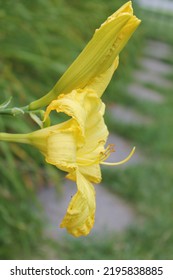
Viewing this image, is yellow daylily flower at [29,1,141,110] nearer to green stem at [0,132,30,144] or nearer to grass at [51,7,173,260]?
green stem at [0,132,30,144]

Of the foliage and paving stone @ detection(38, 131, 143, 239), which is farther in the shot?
paving stone @ detection(38, 131, 143, 239)

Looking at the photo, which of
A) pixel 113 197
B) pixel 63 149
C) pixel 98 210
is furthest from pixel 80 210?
pixel 113 197

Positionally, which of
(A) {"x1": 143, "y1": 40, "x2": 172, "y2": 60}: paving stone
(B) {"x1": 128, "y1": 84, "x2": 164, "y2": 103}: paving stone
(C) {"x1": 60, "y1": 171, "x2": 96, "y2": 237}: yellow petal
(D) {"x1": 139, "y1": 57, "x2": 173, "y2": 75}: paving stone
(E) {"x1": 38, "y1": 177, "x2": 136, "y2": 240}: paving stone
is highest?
(A) {"x1": 143, "y1": 40, "x2": 172, "y2": 60}: paving stone

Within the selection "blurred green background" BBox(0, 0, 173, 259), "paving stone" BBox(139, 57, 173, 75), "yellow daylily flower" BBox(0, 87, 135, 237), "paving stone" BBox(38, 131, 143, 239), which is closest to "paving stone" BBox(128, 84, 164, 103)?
"paving stone" BBox(139, 57, 173, 75)

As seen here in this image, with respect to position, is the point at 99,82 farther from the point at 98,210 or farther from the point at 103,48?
the point at 98,210

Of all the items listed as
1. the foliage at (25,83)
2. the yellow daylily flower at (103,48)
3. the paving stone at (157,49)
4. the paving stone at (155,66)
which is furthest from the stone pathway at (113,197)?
the paving stone at (157,49)

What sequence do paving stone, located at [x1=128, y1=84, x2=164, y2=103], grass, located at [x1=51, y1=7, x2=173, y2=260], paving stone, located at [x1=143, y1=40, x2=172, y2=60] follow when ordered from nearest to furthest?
grass, located at [x1=51, y1=7, x2=173, y2=260] < paving stone, located at [x1=128, y1=84, x2=164, y2=103] < paving stone, located at [x1=143, y1=40, x2=172, y2=60]

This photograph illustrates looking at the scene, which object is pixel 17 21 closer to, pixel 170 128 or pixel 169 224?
pixel 169 224
